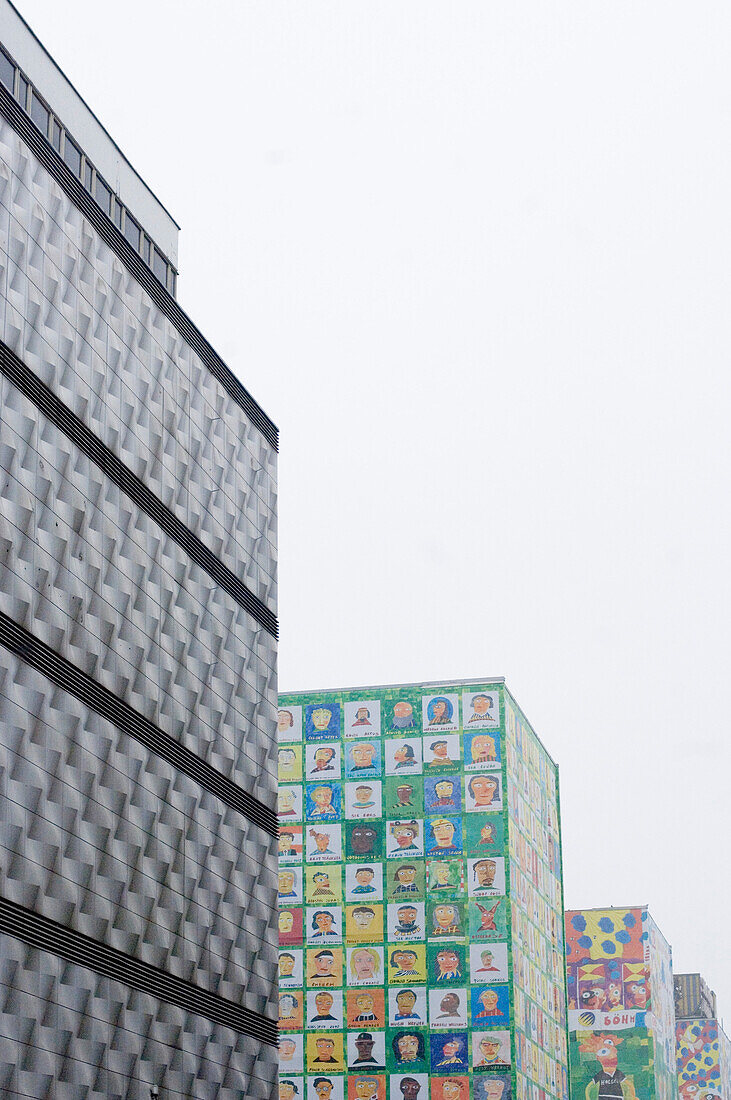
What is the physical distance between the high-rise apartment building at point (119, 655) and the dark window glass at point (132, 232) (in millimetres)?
78

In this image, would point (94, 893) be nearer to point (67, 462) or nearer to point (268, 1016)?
point (67, 462)

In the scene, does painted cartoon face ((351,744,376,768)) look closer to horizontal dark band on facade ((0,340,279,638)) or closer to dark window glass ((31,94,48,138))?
horizontal dark band on facade ((0,340,279,638))

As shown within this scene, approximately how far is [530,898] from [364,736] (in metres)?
10.9

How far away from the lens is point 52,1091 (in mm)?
31703

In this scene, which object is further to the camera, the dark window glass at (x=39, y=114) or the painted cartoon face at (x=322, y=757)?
the painted cartoon face at (x=322, y=757)

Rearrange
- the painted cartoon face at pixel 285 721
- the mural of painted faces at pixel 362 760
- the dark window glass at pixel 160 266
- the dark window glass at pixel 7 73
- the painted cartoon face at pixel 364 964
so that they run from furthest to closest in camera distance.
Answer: the painted cartoon face at pixel 285 721, the mural of painted faces at pixel 362 760, the painted cartoon face at pixel 364 964, the dark window glass at pixel 160 266, the dark window glass at pixel 7 73

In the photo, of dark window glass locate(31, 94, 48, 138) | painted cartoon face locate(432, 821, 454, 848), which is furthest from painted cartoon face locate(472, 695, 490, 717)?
dark window glass locate(31, 94, 48, 138)

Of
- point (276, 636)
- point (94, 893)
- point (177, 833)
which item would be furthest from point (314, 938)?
point (94, 893)

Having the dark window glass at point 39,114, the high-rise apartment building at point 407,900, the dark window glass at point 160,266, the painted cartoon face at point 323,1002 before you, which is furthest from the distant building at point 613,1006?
the dark window glass at point 39,114

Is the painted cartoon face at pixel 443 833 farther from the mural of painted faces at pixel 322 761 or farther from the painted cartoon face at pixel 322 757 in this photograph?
the painted cartoon face at pixel 322 757

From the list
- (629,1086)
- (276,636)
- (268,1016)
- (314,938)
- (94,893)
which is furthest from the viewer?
(629,1086)

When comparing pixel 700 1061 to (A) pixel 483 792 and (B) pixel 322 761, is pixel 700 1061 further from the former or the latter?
(B) pixel 322 761

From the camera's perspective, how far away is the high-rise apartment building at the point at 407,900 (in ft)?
225

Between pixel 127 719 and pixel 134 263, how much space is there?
11934mm
